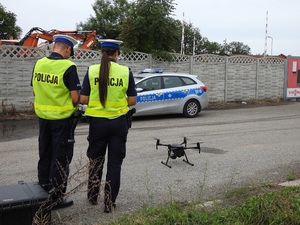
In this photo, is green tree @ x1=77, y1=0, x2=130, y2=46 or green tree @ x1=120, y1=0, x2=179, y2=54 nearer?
green tree @ x1=120, y1=0, x2=179, y2=54

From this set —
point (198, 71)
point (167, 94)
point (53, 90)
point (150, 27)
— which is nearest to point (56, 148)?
point (53, 90)

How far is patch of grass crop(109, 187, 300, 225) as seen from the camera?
3.54 meters

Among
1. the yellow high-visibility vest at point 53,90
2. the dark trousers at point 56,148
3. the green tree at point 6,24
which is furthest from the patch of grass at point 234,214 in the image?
the green tree at point 6,24

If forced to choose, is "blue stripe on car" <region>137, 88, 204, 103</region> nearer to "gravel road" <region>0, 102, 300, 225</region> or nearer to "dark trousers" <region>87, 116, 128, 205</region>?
"gravel road" <region>0, 102, 300, 225</region>

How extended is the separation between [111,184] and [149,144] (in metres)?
3.78

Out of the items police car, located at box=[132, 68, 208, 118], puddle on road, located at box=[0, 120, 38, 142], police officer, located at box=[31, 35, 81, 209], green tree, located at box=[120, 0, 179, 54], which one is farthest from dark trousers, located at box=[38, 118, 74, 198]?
green tree, located at box=[120, 0, 179, 54]

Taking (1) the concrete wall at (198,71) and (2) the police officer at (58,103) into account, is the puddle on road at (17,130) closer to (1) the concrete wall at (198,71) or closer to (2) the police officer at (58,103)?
(1) the concrete wall at (198,71)

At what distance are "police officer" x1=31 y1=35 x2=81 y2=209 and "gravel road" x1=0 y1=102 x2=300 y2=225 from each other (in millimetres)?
290

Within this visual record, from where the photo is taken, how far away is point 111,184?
4297mm

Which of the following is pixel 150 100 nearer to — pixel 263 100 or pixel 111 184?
pixel 111 184

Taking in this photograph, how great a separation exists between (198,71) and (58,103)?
1248 centimetres

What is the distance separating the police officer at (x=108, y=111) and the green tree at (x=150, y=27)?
10.9 meters

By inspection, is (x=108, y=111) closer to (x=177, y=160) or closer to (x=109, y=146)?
(x=109, y=146)

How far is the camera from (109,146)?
14.1 feet
